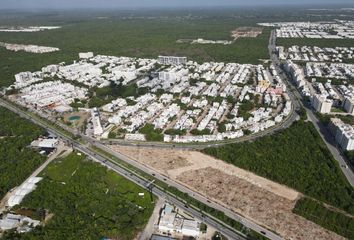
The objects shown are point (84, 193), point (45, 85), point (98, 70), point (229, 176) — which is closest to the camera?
point (84, 193)

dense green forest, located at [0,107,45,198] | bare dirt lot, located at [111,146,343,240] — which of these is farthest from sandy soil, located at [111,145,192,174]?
dense green forest, located at [0,107,45,198]

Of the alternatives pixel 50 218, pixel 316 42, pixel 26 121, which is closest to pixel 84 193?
pixel 50 218

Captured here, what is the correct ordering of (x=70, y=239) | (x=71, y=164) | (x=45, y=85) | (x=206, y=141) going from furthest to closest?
(x=45, y=85) → (x=206, y=141) → (x=71, y=164) → (x=70, y=239)

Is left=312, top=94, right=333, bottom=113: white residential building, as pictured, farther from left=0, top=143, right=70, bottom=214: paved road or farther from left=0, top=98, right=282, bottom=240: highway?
left=0, top=143, right=70, bottom=214: paved road

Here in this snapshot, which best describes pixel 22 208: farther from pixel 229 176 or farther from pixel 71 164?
pixel 229 176

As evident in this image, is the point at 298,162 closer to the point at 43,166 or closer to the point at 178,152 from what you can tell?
the point at 178,152

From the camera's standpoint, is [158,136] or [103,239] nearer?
[103,239]
